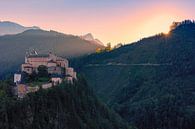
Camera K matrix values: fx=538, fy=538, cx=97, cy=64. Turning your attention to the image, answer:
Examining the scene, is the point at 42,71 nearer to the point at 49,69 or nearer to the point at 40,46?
the point at 49,69

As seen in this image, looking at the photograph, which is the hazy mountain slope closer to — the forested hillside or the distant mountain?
the distant mountain

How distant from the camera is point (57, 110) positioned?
49.5 meters

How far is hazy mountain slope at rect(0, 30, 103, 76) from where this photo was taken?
532 feet

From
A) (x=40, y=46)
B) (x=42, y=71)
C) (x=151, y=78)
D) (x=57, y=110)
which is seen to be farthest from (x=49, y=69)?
(x=40, y=46)

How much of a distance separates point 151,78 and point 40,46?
2796 inches

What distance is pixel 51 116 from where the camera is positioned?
48031 mm

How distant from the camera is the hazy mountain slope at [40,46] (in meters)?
162

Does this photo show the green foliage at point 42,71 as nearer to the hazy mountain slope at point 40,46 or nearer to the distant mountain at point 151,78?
the distant mountain at point 151,78

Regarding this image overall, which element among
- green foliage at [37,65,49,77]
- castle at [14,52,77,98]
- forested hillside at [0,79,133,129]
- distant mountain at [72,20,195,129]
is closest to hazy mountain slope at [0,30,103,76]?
distant mountain at [72,20,195,129]

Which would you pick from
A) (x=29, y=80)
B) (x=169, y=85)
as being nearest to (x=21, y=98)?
(x=29, y=80)

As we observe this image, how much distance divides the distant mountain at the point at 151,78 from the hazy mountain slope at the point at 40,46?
28.5m

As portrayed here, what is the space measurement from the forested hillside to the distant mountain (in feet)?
93.6

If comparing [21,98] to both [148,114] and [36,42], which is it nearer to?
[148,114]

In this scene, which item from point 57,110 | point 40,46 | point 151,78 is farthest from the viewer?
point 40,46
